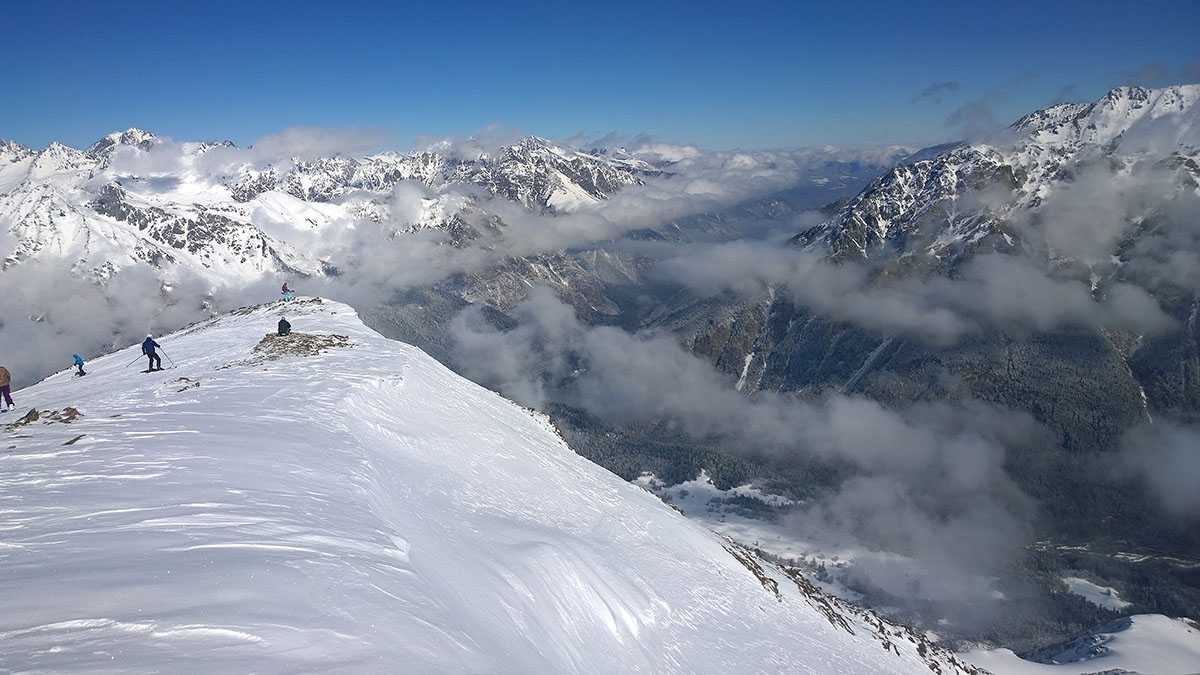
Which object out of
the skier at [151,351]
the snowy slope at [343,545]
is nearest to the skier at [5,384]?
the snowy slope at [343,545]

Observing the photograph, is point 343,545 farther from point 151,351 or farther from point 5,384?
point 151,351

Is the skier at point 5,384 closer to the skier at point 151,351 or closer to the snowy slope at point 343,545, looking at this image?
the snowy slope at point 343,545

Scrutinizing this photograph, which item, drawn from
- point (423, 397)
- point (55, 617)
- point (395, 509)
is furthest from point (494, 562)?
point (423, 397)

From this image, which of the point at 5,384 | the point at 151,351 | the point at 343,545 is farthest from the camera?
the point at 151,351

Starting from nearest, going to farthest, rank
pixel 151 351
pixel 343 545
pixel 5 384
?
pixel 343 545 < pixel 5 384 < pixel 151 351

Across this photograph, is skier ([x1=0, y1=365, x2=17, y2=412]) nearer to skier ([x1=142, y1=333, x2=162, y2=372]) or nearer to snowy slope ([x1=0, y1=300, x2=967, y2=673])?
snowy slope ([x1=0, y1=300, x2=967, y2=673])

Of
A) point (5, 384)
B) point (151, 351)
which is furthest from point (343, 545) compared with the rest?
point (151, 351)

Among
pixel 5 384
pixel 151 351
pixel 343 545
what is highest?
pixel 151 351

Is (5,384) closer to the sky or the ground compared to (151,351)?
closer to the ground

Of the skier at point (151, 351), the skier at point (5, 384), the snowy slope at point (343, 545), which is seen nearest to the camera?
the snowy slope at point (343, 545)
